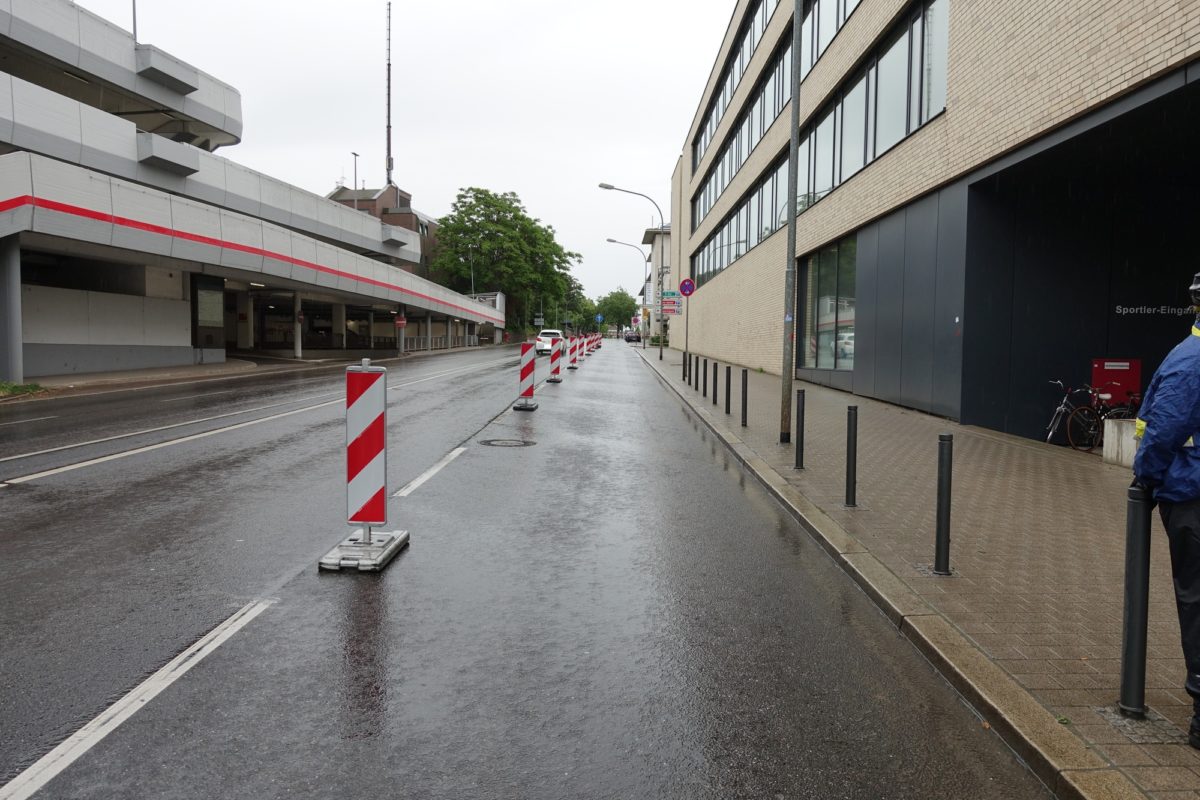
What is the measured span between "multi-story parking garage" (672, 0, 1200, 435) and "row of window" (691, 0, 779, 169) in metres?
9.81

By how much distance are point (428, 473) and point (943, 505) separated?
5.78 metres

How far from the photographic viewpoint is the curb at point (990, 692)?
2.96 metres

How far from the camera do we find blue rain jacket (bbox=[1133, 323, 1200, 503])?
3176mm

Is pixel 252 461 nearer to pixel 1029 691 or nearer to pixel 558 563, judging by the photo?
pixel 558 563

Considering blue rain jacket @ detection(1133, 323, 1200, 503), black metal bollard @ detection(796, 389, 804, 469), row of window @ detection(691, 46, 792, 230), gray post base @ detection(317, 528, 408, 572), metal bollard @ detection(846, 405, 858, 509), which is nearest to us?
blue rain jacket @ detection(1133, 323, 1200, 503)

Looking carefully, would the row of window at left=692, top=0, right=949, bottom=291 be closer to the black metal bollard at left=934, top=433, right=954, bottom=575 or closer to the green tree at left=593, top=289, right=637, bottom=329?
the black metal bollard at left=934, top=433, right=954, bottom=575

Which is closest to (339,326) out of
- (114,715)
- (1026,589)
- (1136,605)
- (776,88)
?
(776,88)

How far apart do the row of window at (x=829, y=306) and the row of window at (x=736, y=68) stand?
10.4 meters

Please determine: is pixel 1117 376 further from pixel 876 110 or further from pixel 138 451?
pixel 138 451

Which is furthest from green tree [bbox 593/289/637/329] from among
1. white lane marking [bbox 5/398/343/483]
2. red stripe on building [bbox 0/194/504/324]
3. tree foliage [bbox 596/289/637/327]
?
white lane marking [bbox 5/398/343/483]

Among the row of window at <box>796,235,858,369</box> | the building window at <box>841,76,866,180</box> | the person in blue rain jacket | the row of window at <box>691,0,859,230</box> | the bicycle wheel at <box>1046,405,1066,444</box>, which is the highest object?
the row of window at <box>691,0,859,230</box>

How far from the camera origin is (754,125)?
32.7 meters

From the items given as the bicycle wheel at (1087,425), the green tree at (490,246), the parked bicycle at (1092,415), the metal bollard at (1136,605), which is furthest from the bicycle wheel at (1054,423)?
the green tree at (490,246)

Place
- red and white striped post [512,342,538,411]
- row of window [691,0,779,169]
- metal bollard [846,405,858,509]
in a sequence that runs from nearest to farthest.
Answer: metal bollard [846,405,858,509] → red and white striped post [512,342,538,411] → row of window [691,0,779,169]
